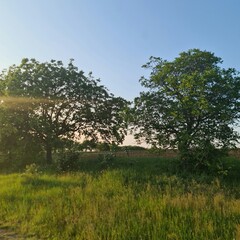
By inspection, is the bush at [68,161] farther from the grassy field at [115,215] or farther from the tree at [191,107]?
the grassy field at [115,215]

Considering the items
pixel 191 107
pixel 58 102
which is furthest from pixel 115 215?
pixel 58 102

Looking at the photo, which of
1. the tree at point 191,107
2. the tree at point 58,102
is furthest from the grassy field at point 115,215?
the tree at point 58,102

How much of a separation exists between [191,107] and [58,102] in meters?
16.3

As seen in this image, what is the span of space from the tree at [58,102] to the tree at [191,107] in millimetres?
6552

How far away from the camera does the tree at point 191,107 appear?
22344mm

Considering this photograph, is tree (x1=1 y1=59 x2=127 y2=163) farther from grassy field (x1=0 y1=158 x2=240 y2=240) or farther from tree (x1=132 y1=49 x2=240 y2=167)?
grassy field (x1=0 y1=158 x2=240 y2=240)

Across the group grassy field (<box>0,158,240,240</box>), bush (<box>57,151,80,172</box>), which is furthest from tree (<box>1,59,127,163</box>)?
grassy field (<box>0,158,240,240</box>)

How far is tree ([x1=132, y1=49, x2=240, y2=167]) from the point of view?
2234 centimetres

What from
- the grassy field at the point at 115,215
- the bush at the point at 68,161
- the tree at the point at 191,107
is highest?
the tree at the point at 191,107

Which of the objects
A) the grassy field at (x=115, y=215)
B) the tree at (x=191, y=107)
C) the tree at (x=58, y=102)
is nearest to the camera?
the grassy field at (x=115, y=215)

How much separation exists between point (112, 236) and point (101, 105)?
27.2 metres

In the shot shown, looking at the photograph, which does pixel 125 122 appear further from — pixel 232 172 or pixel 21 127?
pixel 21 127

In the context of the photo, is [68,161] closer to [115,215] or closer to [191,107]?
[191,107]

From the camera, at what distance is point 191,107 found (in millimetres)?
22422
